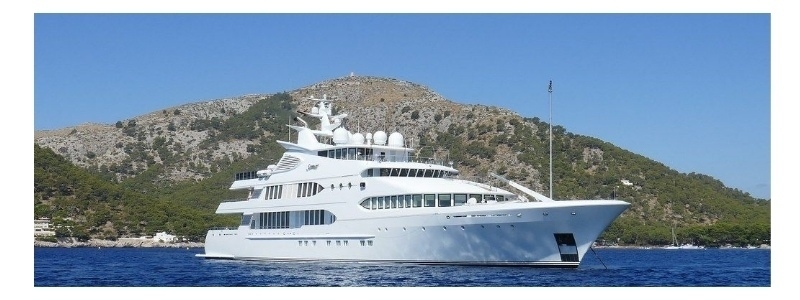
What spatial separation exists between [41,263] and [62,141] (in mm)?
92582

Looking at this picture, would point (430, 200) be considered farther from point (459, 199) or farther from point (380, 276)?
point (380, 276)

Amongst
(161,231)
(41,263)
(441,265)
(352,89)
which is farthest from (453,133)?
(441,265)

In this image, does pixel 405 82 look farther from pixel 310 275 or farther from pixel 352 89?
pixel 310 275

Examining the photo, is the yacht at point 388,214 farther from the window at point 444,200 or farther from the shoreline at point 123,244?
the shoreline at point 123,244

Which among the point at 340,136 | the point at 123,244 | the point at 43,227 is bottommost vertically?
the point at 123,244

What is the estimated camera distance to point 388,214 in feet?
141

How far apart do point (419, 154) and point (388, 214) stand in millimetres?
79080

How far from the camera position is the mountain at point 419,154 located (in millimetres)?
111812

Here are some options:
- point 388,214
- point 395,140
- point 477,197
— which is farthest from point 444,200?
point 395,140

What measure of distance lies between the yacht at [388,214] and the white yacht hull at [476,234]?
39 mm

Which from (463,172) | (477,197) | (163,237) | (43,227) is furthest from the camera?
(463,172)

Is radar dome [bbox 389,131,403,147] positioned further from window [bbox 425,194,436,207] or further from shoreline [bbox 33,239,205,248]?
shoreline [bbox 33,239,205,248]

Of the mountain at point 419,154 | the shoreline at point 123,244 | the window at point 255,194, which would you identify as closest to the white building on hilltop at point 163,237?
the shoreline at point 123,244

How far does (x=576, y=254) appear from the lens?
39844 millimetres
